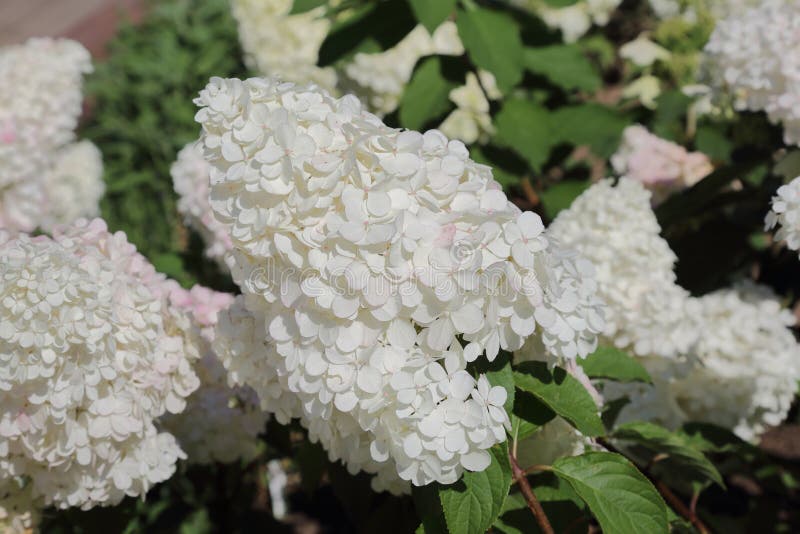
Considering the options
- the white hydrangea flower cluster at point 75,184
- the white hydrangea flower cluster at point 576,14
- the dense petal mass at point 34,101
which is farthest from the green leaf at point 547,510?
the white hydrangea flower cluster at point 576,14

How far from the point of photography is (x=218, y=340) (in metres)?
1.16

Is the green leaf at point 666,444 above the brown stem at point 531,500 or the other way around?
the other way around

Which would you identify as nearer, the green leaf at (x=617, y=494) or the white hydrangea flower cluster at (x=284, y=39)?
A: the green leaf at (x=617, y=494)

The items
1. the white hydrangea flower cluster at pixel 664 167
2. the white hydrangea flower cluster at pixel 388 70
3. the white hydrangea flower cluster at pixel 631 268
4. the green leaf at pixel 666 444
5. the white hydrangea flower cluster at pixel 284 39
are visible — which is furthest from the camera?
the white hydrangea flower cluster at pixel 284 39

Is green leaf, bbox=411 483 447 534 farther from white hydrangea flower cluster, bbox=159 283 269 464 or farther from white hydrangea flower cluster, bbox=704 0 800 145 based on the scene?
white hydrangea flower cluster, bbox=704 0 800 145

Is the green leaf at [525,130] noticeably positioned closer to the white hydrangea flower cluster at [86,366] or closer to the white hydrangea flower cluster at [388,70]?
the white hydrangea flower cluster at [388,70]

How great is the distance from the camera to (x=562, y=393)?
3.52 ft

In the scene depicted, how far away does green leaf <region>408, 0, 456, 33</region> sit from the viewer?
1608 mm

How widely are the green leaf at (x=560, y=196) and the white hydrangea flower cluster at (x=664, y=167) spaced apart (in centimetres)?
11

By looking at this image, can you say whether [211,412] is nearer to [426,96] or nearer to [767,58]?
[426,96]

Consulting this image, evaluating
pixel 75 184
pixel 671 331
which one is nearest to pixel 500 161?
pixel 671 331

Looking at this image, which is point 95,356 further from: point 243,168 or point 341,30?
point 341,30

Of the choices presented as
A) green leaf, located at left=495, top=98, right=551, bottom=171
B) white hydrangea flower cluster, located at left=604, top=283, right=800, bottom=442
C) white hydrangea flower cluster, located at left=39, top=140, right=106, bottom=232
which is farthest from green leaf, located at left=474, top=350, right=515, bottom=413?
white hydrangea flower cluster, located at left=39, top=140, right=106, bottom=232

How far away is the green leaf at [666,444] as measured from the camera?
4.28 ft
